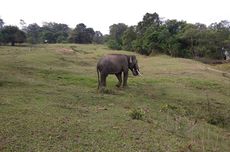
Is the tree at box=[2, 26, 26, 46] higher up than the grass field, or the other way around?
the tree at box=[2, 26, 26, 46]

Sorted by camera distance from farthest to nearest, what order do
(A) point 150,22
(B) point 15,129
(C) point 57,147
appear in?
(A) point 150,22 < (B) point 15,129 < (C) point 57,147

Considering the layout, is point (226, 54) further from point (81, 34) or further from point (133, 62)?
point (133, 62)

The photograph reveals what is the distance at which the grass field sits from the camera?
895 centimetres

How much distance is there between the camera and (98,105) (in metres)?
13.6

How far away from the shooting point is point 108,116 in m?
11.7

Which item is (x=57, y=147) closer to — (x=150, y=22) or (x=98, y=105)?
(x=98, y=105)

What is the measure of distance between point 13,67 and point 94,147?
47.6 feet

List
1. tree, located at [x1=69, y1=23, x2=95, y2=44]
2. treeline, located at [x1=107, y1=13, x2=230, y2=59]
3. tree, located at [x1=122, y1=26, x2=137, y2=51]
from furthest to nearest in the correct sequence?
tree, located at [x1=69, y1=23, x2=95, y2=44], tree, located at [x1=122, y1=26, x2=137, y2=51], treeline, located at [x1=107, y1=13, x2=230, y2=59]

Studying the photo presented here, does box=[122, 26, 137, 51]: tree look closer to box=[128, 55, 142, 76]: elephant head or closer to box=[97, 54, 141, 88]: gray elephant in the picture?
box=[128, 55, 142, 76]: elephant head

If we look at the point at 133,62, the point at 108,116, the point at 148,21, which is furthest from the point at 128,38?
the point at 108,116

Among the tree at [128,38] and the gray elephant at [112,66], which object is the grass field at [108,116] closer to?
the gray elephant at [112,66]

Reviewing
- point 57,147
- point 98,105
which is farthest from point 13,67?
point 57,147

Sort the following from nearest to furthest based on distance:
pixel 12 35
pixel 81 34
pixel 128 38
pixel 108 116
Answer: pixel 108 116 → pixel 12 35 → pixel 128 38 → pixel 81 34

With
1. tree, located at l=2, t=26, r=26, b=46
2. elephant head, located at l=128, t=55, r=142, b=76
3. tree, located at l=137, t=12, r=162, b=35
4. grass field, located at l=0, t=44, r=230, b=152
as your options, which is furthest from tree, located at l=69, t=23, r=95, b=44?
elephant head, located at l=128, t=55, r=142, b=76
